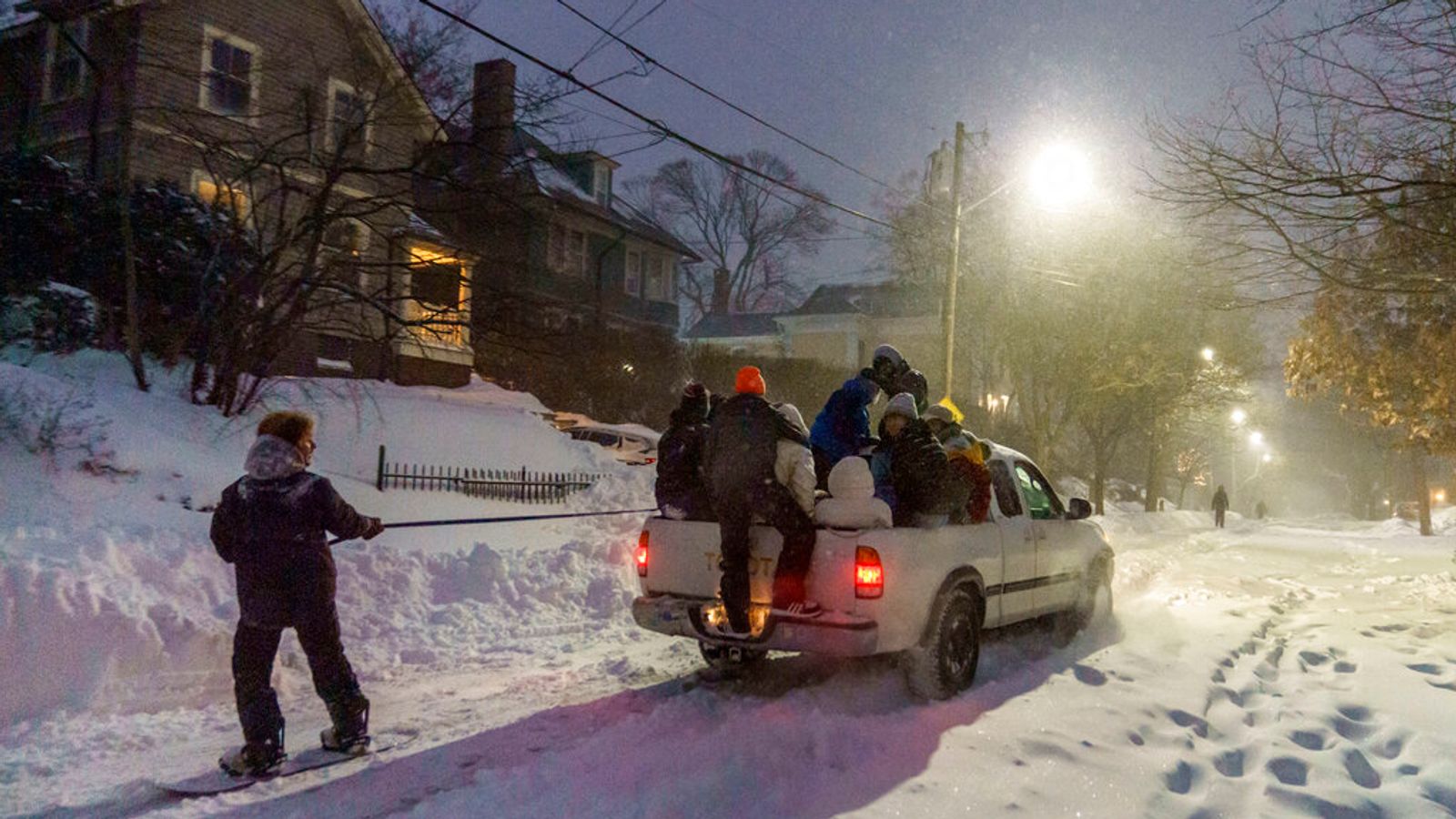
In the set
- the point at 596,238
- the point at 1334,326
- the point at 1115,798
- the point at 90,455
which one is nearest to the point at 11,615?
the point at 90,455

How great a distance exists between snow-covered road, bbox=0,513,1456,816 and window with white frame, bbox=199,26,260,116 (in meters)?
16.4

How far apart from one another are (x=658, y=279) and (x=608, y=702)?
32.6 metres

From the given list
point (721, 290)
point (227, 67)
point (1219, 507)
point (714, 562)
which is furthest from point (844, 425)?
point (721, 290)

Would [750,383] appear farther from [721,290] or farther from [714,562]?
[721,290]

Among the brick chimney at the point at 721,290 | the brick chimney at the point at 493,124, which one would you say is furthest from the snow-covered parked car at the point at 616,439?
the brick chimney at the point at 721,290

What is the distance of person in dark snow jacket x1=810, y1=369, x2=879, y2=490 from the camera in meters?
6.95

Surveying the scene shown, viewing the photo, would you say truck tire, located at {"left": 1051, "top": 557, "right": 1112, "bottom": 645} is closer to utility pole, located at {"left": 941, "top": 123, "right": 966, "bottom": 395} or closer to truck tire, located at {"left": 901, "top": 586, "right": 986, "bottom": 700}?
truck tire, located at {"left": 901, "top": 586, "right": 986, "bottom": 700}

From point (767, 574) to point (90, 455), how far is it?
24.0 ft

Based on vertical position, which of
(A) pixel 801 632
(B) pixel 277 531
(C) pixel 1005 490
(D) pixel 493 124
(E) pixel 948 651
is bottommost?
(E) pixel 948 651

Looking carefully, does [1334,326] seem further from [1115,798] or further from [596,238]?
[596,238]

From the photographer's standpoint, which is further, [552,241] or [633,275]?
[633,275]

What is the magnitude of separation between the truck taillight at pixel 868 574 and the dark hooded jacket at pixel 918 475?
67 centimetres

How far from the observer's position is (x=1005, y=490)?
7672 mm

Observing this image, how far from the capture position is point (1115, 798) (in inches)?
177
